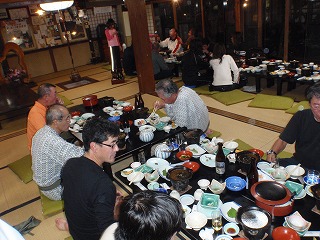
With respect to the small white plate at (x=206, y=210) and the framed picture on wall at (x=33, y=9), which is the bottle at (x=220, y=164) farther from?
the framed picture on wall at (x=33, y=9)

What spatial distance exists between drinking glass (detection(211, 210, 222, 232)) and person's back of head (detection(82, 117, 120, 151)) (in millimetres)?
961

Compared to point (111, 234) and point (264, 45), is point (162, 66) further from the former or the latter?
point (111, 234)

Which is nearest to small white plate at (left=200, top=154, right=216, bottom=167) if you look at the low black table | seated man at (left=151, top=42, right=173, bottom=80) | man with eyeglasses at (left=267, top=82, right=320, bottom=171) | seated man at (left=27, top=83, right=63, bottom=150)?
the low black table

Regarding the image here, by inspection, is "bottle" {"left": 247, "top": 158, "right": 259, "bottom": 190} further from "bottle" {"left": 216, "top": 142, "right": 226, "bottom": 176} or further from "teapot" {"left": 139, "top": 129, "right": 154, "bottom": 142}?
"teapot" {"left": 139, "top": 129, "right": 154, "bottom": 142}

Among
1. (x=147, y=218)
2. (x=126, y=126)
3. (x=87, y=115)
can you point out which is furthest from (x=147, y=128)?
(x=147, y=218)

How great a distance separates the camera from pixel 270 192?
202 cm

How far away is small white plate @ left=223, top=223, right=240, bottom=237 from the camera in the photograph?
183cm

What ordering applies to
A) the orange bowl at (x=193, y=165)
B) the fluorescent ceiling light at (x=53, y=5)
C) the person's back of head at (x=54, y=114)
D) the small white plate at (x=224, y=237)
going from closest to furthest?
the small white plate at (x=224, y=237) → the orange bowl at (x=193, y=165) → the person's back of head at (x=54, y=114) → the fluorescent ceiling light at (x=53, y=5)

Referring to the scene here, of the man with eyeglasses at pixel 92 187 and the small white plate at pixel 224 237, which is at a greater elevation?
the man with eyeglasses at pixel 92 187

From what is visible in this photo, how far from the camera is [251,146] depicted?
4309 mm

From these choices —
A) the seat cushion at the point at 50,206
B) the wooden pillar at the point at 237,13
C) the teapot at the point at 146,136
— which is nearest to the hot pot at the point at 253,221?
the teapot at the point at 146,136

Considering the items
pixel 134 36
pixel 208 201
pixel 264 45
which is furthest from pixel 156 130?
pixel 264 45

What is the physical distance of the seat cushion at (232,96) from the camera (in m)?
6.23

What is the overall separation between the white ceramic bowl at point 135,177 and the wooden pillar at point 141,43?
529cm
